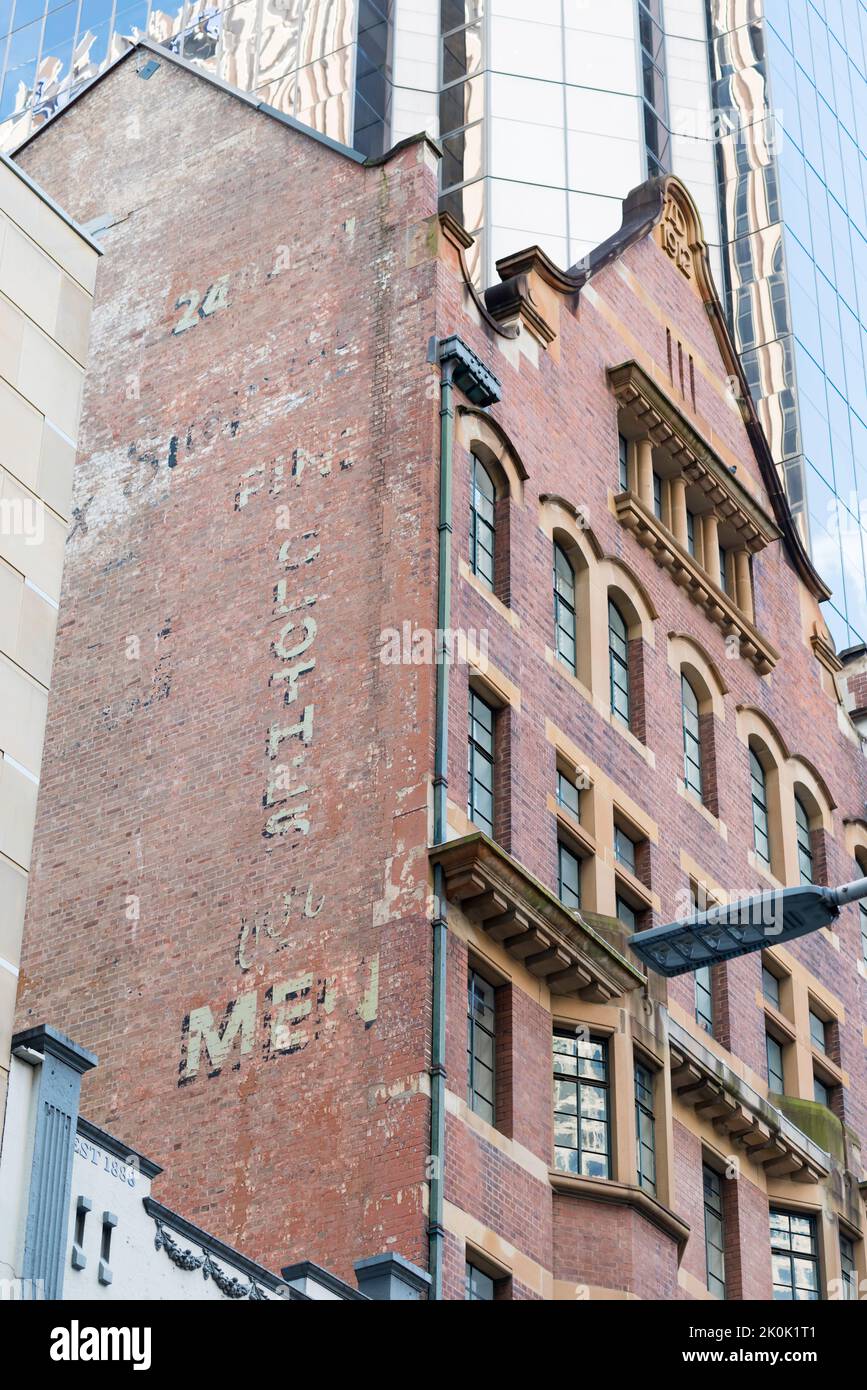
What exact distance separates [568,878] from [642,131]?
133ft

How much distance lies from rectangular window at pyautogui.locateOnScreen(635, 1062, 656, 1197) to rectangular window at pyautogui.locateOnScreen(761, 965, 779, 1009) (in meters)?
5.70

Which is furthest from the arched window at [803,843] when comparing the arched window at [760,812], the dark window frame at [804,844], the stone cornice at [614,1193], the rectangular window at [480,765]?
the stone cornice at [614,1193]

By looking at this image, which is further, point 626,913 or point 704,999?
point 704,999

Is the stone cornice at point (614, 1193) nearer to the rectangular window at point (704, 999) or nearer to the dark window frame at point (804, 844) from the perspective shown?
the rectangular window at point (704, 999)

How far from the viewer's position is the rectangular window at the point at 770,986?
37781 millimetres

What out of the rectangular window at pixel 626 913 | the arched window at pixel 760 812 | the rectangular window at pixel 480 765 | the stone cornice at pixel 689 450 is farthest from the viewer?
the arched window at pixel 760 812

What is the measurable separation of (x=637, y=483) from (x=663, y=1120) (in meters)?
11.1

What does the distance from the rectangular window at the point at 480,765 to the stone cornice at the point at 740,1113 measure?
4.20 meters

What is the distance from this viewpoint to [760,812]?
39.7 metres

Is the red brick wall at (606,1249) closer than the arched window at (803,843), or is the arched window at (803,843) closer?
the red brick wall at (606,1249)

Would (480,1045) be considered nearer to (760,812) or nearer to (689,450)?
(760,812)

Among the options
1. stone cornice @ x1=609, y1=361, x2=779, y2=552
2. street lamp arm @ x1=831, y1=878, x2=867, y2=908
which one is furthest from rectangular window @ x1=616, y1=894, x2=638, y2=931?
street lamp arm @ x1=831, y1=878, x2=867, y2=908

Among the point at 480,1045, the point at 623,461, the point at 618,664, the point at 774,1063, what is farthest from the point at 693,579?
the point at 480,1045
